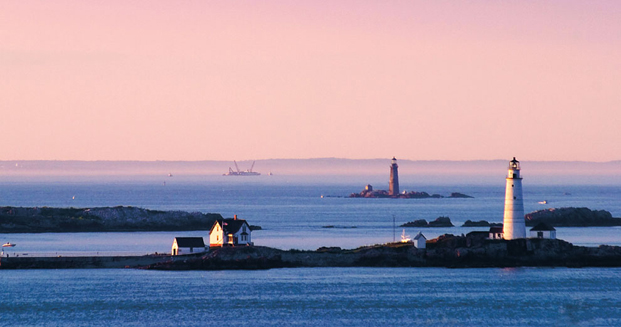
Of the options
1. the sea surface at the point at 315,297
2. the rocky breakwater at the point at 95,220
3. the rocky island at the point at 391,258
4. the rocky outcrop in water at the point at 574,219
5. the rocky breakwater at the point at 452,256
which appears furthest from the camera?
the rocky outcrop in water at the point at 574,219

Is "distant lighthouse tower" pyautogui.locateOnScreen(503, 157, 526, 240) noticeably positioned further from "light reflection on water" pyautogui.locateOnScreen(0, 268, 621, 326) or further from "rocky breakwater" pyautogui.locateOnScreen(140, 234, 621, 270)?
"light reflection on water" pyautogui.locateOnScreen(0, 268, 621, 326)

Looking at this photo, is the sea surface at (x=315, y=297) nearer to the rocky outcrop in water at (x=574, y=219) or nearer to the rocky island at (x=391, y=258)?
the rocky island at (x=391, y=258)

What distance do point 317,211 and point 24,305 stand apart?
111 meters

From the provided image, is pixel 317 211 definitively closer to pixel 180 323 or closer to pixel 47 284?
pixel 47 284

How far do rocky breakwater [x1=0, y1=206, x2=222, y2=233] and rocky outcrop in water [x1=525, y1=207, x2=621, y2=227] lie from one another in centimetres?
3980

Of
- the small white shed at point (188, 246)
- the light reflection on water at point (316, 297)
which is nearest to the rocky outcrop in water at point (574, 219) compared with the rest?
the light reflection on water at point (316, 297)

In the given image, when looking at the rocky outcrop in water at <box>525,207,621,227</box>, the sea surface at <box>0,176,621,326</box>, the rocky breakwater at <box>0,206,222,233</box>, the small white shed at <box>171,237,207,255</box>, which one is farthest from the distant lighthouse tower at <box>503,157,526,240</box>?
the rocky outcrop in water at <box>525,207,621,227</box>

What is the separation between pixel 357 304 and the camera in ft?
205

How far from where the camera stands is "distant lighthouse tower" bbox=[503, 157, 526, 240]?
78000mm

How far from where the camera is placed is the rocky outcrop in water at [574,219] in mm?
128500


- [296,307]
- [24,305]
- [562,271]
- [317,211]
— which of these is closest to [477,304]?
[296,307]

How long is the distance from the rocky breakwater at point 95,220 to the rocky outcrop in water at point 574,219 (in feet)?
131

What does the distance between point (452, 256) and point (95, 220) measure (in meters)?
56.1

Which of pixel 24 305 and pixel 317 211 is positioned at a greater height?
pixel 317 211
